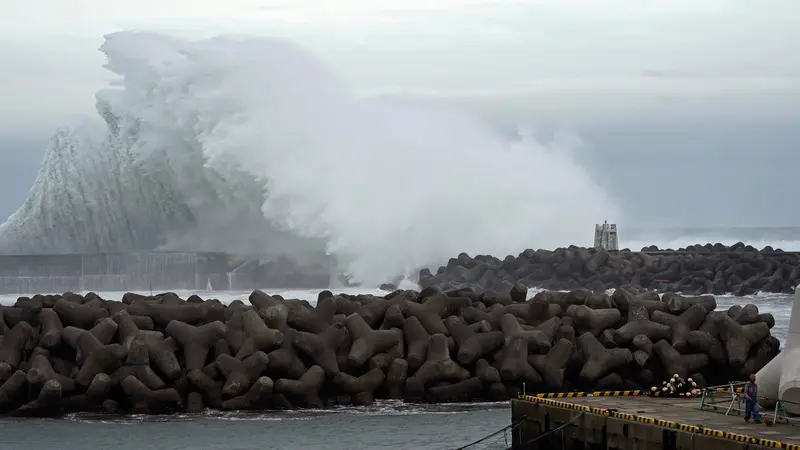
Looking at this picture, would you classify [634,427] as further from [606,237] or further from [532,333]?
[606,237]

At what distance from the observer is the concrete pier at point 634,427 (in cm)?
1116

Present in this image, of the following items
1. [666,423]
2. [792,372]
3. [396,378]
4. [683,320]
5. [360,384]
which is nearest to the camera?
[666,423]

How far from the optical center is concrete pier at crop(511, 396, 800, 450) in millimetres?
11164

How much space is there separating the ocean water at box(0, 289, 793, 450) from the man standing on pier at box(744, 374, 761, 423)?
305cm

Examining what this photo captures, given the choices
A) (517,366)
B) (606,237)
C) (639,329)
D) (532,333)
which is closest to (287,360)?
(517,366)

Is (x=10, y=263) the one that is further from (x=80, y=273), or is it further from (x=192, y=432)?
(x=192, y=432)

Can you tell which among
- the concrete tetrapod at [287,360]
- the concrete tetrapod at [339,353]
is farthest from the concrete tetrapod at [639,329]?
the concrete tetrapod at [287,360]

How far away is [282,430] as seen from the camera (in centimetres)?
1516

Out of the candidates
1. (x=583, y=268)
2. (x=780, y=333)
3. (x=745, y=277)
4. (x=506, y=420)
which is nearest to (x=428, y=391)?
(x=506, y=420)

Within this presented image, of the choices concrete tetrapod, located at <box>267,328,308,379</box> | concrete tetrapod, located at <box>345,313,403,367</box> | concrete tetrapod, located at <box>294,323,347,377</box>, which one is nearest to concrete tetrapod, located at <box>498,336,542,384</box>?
concrete tetrapod, located at <box>345,313,403,367</box>

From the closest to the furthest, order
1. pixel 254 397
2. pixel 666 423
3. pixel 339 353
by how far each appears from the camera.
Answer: pixel 666 423 < pixel 254 397 < pixel 339 353

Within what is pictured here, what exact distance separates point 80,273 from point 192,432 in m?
21.0

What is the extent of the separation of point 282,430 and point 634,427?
471 cm

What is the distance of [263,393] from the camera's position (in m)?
16.1
